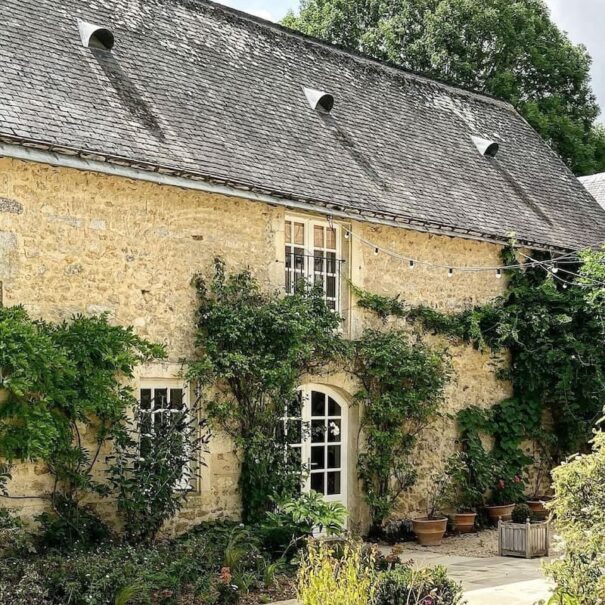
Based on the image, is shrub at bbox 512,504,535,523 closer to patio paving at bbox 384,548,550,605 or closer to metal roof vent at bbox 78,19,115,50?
patio paving at bbox 384,548,550,605

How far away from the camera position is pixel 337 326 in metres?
13.3

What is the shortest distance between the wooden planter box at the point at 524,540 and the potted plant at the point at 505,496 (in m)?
2.46

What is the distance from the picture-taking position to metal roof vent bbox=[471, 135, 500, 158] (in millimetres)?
18172

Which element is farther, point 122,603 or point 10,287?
point 10,287

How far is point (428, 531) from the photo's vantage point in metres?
13.8

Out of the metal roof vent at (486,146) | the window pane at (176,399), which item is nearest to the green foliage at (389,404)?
the window pane at (176,399)

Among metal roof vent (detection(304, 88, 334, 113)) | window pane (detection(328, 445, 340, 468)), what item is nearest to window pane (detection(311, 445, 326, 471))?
window pane (detection(328, 445, 340, 468))

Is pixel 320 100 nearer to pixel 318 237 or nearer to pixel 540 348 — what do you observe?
pixel 318 237

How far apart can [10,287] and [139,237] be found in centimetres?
174

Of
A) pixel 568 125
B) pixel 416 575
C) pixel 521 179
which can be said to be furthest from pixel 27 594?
pixel 568 125

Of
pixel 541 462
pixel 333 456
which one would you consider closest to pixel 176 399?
pixel 333 456

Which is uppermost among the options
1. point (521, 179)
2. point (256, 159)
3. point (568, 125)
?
point (568, 125)

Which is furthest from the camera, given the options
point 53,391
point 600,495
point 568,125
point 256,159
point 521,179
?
point 568,125

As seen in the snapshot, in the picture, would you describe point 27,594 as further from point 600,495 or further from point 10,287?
point 600,495
